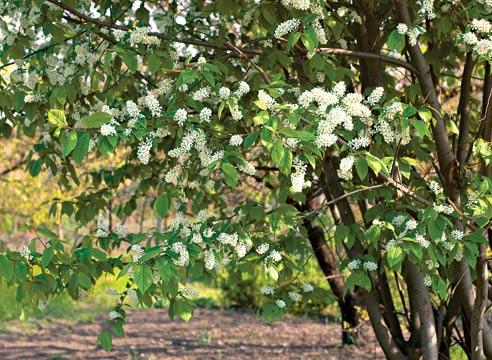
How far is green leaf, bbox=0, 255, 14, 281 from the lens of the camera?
2303 mm

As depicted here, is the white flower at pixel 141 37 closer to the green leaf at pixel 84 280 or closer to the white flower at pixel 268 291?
the green leaf at pixel 84 280

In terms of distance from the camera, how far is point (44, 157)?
365 cm

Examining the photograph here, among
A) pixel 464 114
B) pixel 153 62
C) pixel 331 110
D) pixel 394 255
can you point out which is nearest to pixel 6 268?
pixel 153 62

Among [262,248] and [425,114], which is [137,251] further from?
[425,114]

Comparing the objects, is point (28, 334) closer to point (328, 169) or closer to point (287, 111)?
point (328, 169)

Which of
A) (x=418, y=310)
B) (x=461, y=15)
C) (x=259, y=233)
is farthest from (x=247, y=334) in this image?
(x=461, y=15)

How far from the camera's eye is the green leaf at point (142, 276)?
2197 mm

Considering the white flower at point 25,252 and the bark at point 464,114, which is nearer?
the white flower at point 25,252

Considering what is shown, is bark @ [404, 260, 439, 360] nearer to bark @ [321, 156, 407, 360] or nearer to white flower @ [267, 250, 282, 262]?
bark @ [321, 156, 407, 360]

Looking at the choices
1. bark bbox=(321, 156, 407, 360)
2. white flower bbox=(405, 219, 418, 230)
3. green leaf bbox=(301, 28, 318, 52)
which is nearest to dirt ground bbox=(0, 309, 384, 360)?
bark bbox=(321, 156, 407, 360)

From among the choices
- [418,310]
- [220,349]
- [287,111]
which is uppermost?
[287,111]

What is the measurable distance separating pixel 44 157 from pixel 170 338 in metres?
3.99

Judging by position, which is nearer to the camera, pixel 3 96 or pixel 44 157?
pixel 3 96

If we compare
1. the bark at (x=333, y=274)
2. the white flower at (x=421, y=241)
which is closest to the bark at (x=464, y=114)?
the white flower at (x=421, y=241)
